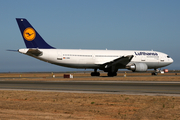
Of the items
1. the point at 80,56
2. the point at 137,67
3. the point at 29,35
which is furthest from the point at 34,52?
the point at 137,67

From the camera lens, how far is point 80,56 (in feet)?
139

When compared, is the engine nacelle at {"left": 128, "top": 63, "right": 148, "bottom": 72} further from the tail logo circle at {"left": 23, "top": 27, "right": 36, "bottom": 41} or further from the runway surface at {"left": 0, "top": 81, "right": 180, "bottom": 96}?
the runway surface at {"left": 0, "top": 81, "right": 180, "bottom": 96}

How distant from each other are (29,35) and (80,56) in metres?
9.46

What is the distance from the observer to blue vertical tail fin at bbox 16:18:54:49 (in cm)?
4034

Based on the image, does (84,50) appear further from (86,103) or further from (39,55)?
(86,103)

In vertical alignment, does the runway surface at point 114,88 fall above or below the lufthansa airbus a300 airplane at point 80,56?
below

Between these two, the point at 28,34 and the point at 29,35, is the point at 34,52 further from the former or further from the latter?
the point at 28,34

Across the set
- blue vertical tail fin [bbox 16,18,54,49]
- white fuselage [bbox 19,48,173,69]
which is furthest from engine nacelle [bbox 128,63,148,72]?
blue vertical tail fin [bbox 16,18,54,49]

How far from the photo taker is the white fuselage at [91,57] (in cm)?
4062

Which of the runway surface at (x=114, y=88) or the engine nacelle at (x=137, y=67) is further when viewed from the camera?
the engine nacelle at (x=137, y=67)

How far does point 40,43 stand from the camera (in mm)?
40969

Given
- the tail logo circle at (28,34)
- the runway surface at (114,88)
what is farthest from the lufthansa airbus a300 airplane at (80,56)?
the runway surface at (114,88)

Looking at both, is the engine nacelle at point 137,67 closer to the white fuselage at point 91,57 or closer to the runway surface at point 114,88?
the white fuselage at point 91,57

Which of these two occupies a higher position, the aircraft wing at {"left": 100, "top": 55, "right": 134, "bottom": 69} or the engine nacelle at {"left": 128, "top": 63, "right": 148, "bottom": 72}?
the aircraft wing at {"left": 100, "top": 55, "right": 134, "bottom": 69}
